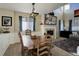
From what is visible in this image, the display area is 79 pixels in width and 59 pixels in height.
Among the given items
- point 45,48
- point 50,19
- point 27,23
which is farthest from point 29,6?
point 45,48

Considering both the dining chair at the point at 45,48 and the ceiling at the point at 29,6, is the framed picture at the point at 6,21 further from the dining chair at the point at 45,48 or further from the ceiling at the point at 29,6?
the dining chair at the point at 45,48

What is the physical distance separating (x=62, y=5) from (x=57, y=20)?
295 mm

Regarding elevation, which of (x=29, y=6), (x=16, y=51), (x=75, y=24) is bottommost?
(x=16, y=51)

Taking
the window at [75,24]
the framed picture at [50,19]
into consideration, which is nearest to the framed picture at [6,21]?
the framed picture at [50,19]

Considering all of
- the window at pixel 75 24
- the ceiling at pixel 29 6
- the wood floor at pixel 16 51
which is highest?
the ceiling at pixel 29 6

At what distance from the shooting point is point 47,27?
2.63 meters

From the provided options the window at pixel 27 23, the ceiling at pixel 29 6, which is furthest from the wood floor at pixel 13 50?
the ceiling at pixel 29 6

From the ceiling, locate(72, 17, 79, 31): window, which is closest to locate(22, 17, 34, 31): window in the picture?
the ceiling

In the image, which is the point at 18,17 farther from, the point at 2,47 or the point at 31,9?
the point at 2,47

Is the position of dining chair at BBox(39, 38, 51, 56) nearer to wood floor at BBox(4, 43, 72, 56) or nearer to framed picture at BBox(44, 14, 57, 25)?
wood floor at BBox(4, 43, 72, 56)

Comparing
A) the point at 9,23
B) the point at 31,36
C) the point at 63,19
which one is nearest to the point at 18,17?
the point at 9,23

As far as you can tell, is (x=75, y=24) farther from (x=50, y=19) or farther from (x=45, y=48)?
(x=45, y=48)

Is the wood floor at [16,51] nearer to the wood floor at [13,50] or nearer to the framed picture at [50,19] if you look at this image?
the wood floor at [13,50]

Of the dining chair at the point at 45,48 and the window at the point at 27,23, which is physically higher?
the window at the point at 27,23
